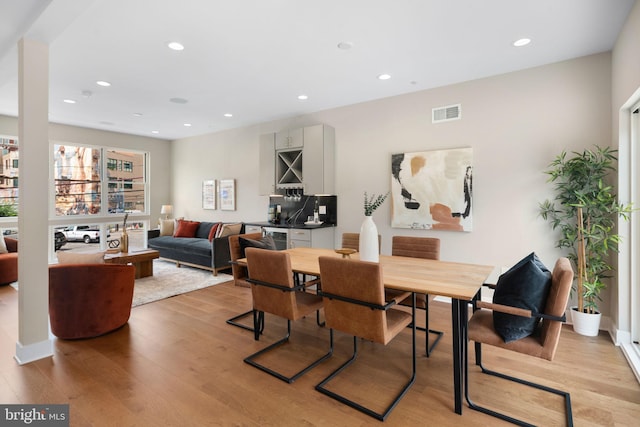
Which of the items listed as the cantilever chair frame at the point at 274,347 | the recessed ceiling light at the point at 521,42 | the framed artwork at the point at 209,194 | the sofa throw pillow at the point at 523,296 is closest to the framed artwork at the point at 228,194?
the framed artwork at the point at 209,194

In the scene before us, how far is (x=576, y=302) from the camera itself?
349cm

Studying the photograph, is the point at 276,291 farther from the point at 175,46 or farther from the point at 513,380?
the point at 175,46

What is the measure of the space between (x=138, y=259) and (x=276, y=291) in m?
3.34

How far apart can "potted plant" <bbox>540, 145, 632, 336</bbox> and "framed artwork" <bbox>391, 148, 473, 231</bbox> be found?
945mm

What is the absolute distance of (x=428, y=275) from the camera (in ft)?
7.93

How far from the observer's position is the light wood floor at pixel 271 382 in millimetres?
1990

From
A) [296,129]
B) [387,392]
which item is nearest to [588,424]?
[387,392]

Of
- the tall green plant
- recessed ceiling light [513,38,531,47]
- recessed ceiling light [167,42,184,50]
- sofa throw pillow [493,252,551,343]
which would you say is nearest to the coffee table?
recessed ceiling light [167,42,184,50]

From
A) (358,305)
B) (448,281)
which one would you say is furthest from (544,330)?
(358,305)

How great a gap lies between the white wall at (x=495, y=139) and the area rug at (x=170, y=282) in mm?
2290

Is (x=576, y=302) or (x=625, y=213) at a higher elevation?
(x=625, y=213)

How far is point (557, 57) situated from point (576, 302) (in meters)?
2.62

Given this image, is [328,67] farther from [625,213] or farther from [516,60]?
[625,213]

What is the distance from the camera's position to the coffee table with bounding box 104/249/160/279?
4.68 meters
